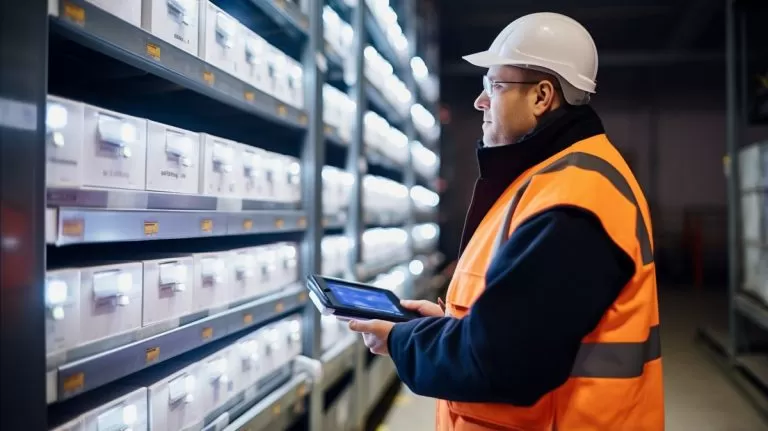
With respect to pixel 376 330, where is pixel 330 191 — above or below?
above

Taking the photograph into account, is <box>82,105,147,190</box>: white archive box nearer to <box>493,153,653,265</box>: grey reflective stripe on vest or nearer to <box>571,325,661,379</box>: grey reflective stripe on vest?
<box>493,153,653,265</box>: grey reflective stripe on vest

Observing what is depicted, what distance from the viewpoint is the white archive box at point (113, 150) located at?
4.82 ft

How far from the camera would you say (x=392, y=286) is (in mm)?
4801

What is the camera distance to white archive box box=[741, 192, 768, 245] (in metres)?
5.49

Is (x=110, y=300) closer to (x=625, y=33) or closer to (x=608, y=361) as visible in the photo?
(x=608, y=361)

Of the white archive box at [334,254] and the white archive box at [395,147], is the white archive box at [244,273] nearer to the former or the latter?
the white archive box at [334,254]

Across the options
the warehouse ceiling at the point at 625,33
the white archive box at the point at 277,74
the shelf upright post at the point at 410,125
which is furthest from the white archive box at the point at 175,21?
Answer: the warehouse ceiling at the point at 625,33

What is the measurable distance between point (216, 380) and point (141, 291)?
0.58 m

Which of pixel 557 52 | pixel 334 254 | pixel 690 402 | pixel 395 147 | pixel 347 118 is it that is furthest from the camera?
pixel 395 147

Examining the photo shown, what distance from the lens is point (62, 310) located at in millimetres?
1396

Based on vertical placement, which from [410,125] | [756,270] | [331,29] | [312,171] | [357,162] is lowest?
[756,270]

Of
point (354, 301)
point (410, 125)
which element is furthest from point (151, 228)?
point (410, 125)

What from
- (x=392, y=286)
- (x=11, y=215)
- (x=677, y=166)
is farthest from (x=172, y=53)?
(x=677, y=166)

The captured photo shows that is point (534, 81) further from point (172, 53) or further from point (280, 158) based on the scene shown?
point (280, 158)
